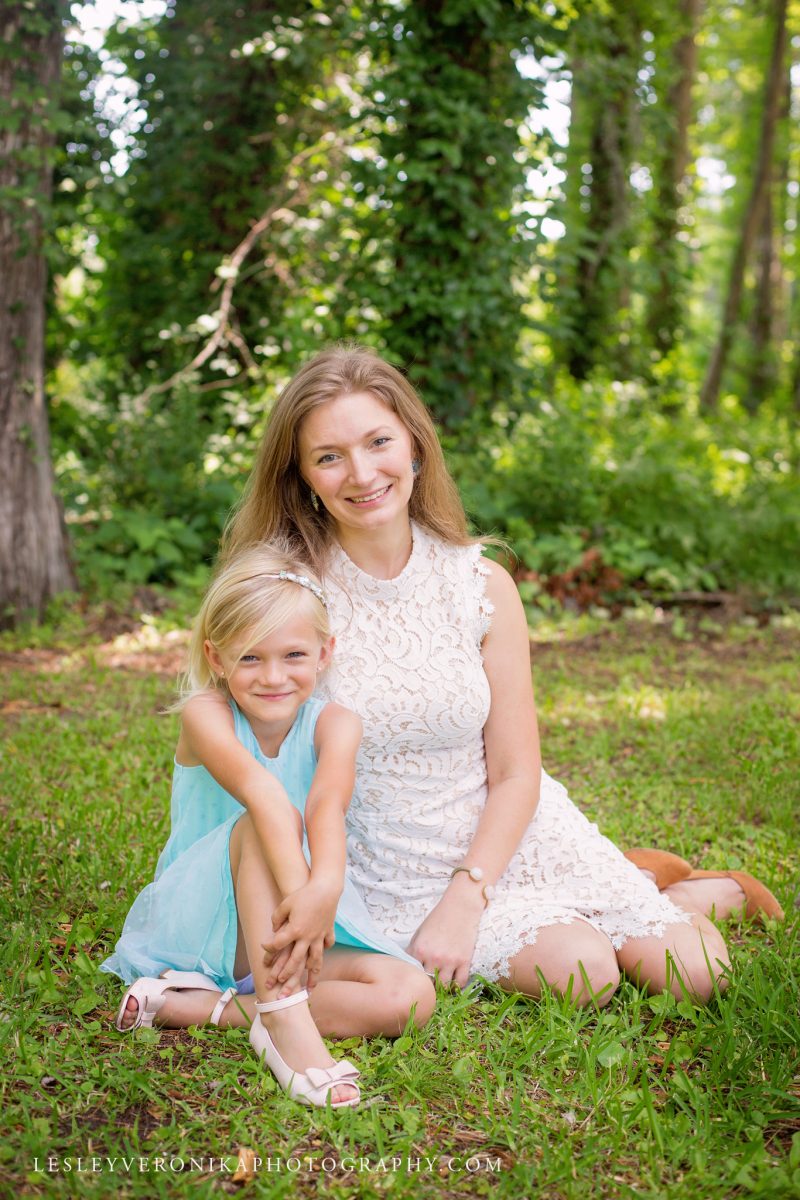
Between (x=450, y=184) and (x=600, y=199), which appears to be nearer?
(x=450, y=184)

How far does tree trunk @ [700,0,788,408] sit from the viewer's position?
13.6 meters

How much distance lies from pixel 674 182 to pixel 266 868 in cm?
1175

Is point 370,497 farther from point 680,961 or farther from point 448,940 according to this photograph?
point 680,961

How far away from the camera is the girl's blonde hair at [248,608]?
2.41m

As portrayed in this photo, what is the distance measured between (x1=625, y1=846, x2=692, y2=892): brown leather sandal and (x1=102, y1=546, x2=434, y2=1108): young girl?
0.88 m

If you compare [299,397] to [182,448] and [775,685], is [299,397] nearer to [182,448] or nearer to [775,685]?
[775,685]

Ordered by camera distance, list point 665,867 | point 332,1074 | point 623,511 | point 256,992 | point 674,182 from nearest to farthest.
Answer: point 332,1074 → point 256,992 → point 665,867 → point 623,511 → point 674,182

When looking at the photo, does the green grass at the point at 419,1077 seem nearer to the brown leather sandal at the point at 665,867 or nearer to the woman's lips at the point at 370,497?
the brown leather sandal at the point at 665,867

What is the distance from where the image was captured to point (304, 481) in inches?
112

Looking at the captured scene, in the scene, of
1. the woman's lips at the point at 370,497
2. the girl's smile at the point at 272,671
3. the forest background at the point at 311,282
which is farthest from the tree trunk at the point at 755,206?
the girl's smile at the point at 272,671

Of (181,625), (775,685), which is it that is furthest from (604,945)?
(181,625)

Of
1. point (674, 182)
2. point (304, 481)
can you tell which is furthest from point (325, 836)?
point (674, 182)

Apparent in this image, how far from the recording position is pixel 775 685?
205 inches

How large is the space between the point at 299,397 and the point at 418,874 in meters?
1.20
